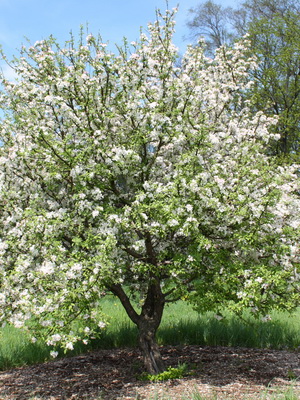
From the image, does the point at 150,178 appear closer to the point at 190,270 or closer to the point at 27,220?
the point at 190,270

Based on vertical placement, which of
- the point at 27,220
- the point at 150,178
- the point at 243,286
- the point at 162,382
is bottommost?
the point at 162,382

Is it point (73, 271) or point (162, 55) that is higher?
point (162, 55)

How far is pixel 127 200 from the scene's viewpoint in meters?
7.67

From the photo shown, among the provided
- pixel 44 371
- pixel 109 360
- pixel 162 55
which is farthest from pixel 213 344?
pixel 162 55

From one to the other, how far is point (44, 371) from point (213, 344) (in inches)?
151

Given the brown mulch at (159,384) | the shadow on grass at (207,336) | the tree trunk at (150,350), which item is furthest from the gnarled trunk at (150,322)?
the shadow on grass at (207,336)

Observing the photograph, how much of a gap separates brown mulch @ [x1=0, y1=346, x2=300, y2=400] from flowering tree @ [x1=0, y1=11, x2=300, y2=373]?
772 millimetres

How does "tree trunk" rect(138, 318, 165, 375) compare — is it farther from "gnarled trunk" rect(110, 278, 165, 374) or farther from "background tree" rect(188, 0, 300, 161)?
"background tree" rect(188, 0, 300, 161)

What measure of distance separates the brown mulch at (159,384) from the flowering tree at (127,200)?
77 centimetres

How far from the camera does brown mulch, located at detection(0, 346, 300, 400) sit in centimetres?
706

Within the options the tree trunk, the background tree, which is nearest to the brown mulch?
the tree trunk

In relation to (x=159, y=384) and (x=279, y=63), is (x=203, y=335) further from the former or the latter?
(x=279, y=63)

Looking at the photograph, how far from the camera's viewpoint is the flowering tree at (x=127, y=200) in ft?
20.4

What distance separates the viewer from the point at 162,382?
7418 mm
